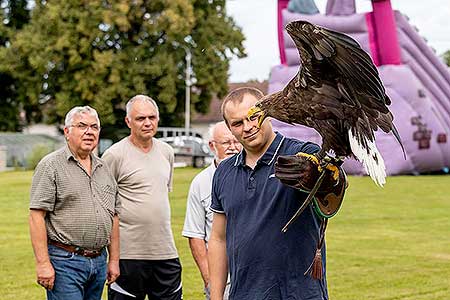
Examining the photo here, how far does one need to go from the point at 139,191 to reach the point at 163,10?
1494 inches

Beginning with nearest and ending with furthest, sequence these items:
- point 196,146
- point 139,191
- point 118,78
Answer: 1. point 139,191
2. point 196,146
3. point 118,78

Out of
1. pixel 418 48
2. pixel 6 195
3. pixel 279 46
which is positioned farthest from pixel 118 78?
pixel 6 195

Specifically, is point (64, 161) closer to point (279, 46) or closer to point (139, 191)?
point (139, 191)

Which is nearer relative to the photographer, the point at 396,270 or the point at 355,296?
the point at 355,296

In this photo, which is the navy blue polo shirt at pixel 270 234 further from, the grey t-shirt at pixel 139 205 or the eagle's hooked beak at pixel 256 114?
the grey t-shirt at pixel 139 205

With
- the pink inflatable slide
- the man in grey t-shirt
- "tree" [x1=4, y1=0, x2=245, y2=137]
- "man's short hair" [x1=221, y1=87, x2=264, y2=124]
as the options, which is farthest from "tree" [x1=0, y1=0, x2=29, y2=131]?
"man's short hair" [x1=221, y1=87, x2=264, y2=124]

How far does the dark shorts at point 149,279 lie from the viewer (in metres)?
6.19

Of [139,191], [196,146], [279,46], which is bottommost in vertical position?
[196,146]

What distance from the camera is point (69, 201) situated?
549cm

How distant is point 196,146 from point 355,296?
1223 inches

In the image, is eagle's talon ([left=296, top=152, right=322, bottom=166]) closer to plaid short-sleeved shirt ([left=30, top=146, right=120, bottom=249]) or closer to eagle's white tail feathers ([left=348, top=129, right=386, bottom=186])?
eagle's white tail feathers ([left=348, top=129, right=386, bottom=186])

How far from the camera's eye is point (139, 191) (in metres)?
6.23

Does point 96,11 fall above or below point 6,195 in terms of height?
above

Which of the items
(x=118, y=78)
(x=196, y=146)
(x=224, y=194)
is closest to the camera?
(x=224, y=194)
